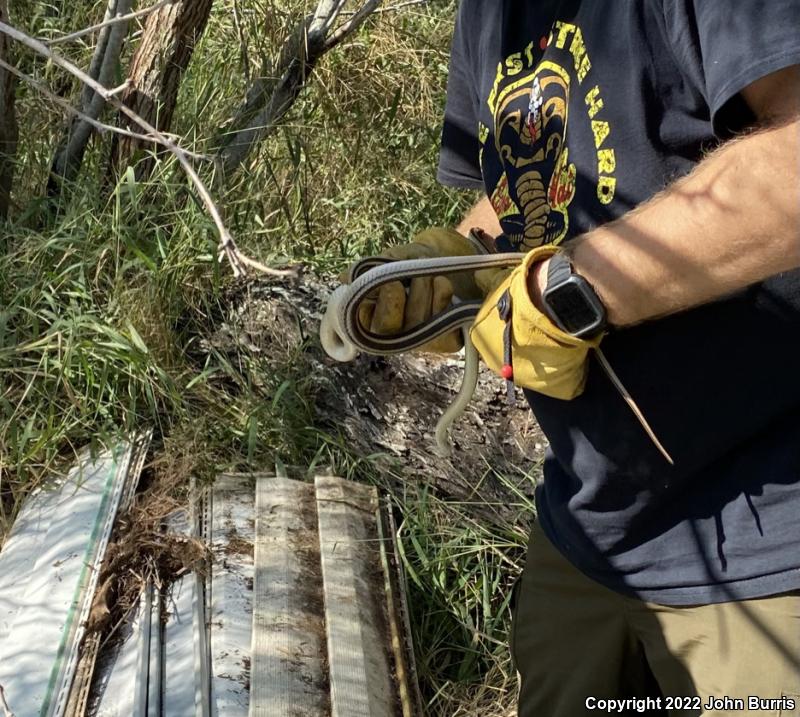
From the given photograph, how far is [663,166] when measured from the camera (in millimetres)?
1322

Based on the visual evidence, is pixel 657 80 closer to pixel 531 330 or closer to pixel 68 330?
pixel 531 330

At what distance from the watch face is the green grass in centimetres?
124

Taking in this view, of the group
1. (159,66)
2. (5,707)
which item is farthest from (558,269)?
(159,66)

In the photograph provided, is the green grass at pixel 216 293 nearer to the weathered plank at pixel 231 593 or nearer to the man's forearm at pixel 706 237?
the weathered plank at pixel 231 593

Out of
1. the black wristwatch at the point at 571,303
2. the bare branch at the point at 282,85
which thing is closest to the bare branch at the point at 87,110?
the bare branch at the point at 282,85

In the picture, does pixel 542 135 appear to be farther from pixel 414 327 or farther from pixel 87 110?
pixel 87 110

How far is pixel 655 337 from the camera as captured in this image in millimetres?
1371

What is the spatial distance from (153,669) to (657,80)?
154 cm

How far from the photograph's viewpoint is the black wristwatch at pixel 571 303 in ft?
4.24

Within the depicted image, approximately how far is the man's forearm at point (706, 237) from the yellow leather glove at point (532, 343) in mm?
76

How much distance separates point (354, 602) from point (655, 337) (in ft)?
3.74

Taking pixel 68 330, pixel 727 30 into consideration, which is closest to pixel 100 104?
pixel 68 330

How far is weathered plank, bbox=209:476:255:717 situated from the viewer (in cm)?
187

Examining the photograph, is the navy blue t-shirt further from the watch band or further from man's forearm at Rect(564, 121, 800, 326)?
the watch band
